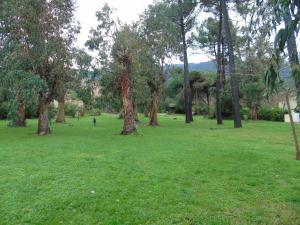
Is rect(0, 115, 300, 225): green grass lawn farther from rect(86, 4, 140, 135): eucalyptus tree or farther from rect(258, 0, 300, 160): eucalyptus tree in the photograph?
rect(86, 4, 140, 135): eucalyptus tree

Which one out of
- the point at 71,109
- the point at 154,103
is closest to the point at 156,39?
the point at 154,103

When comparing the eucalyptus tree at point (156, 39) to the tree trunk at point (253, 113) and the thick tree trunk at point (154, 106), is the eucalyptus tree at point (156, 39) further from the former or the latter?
the tree trunk at point (253, 113)

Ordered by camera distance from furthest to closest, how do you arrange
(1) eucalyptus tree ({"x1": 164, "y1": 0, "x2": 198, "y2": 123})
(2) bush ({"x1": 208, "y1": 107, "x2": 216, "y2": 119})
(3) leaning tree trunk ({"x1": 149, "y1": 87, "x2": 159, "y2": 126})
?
(2) bush ({"x1": 208, "y1": 107, "x2": 216, "y2": 119}), (1) eucalyptus tree ({"x1": 164, "y1": 0, "x2": 198, "y2": 123}), (3) leaning tree trunk ({"x1": 149, "y1": 87, "x2": 159, "y2": 126})

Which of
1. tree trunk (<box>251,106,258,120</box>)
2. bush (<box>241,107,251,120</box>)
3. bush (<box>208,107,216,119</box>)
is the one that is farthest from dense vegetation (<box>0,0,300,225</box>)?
bush (<box>208,107,216,119</box>)

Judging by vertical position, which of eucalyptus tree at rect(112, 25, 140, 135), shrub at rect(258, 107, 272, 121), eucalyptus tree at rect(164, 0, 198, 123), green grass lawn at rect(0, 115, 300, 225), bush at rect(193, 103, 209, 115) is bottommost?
green grass lawn at rect(0, 115, 300, 225)

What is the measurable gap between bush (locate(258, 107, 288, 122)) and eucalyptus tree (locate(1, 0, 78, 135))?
75.2 feet

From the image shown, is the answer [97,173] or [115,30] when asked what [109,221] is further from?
[115,30]

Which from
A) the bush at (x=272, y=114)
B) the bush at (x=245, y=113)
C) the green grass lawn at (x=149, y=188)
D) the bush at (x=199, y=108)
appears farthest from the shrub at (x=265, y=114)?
the green grass lawn at (x=149, y=188)

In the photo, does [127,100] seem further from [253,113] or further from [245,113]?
[245,113]

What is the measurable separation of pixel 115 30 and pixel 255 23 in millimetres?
13996

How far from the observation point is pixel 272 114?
34344 millimetres

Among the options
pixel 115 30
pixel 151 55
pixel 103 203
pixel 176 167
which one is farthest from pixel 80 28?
pixel 103 203

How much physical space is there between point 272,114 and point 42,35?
25004 mm

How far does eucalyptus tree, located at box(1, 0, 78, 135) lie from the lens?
618 inches
